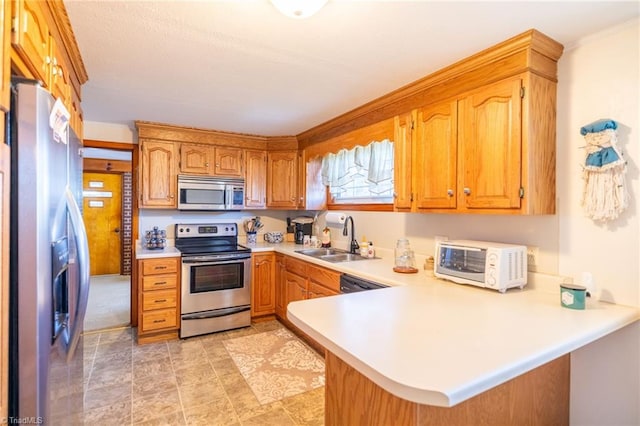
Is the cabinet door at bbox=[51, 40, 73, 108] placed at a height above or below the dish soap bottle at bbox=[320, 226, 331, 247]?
above

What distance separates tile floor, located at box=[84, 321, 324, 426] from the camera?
2.07 meters

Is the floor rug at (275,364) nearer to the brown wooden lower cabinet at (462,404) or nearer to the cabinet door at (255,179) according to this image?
the brown wooden lower cabinet at (462,404)

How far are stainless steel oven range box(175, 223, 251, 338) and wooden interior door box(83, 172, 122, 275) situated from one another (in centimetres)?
361

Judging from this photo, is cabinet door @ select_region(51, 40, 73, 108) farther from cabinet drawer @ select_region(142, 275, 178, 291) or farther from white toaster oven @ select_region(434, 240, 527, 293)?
white toaster oven @ select_region(434, 240, 527, 293)

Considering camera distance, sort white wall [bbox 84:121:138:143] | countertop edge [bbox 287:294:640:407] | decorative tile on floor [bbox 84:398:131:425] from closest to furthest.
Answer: countertop edge [bbox 287:294:640:407]
decorative tile on floor [bbox 84:398:131:425]
white wall [bbox 84:121:138:143]

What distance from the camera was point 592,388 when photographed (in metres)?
1.67

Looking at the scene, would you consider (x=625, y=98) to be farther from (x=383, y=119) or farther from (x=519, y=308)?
(x=383, y=119)

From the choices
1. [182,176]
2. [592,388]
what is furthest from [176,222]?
→ [592,388]

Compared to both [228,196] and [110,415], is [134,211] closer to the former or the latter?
[228,196]

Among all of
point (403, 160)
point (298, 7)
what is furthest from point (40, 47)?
point (403, 160)

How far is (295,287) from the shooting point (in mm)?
3377

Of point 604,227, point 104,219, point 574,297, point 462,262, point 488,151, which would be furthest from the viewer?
point 104,219

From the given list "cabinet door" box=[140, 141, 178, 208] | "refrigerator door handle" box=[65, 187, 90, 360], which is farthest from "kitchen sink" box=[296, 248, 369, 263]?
"refrigerator door handle" box=[65, 187, 90, 360]

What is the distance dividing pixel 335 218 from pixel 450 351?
2.59 meters
